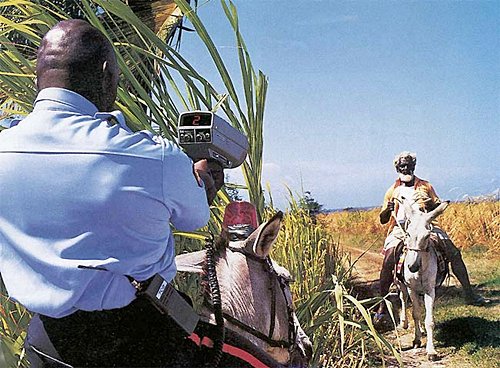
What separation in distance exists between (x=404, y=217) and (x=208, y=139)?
2.10ft

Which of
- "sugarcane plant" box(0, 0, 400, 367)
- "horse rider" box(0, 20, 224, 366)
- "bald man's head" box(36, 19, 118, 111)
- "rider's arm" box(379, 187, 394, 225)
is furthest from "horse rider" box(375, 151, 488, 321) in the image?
"bald man's head" box(36, 19, 118, 111)

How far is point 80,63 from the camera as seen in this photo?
1021 mm

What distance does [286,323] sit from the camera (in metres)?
1.37

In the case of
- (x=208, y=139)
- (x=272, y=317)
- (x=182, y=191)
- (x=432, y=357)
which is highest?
(x=208, y=139)

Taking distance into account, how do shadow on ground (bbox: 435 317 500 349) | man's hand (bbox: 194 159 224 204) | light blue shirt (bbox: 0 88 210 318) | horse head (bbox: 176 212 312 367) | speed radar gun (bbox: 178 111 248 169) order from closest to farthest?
→ light blue shirt (bbox: 0 88 210 318) < man's hand (bbox: 194 159 224 204) < speed radar gun (bbox: 178 111 248 169) < horse head (bbox: 176 212 312 367) < shadow on ground (bbox: 435 317 500 349)

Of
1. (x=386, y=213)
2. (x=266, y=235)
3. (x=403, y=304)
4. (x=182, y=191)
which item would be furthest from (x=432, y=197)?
(x=182, y=191)

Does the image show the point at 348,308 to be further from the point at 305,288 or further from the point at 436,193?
the point at 436,193

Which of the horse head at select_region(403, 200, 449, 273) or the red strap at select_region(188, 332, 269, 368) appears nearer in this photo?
the red strap at select_region(188, 332, 269, 368)

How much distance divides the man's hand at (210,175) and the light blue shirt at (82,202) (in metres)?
0.08

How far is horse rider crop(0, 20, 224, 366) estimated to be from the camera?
0.96 metres

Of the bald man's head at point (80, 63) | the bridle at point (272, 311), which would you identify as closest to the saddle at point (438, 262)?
the bridle at point (272, 311)

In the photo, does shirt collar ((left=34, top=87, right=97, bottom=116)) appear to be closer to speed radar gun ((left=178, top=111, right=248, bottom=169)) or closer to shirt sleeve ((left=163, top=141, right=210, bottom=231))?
shirt sleeve ((left=163, top=141, right=210, bottom=231))

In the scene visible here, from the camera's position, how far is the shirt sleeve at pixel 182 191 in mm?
991

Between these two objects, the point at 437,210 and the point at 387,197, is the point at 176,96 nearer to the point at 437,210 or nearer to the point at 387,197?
the point at 387,197
